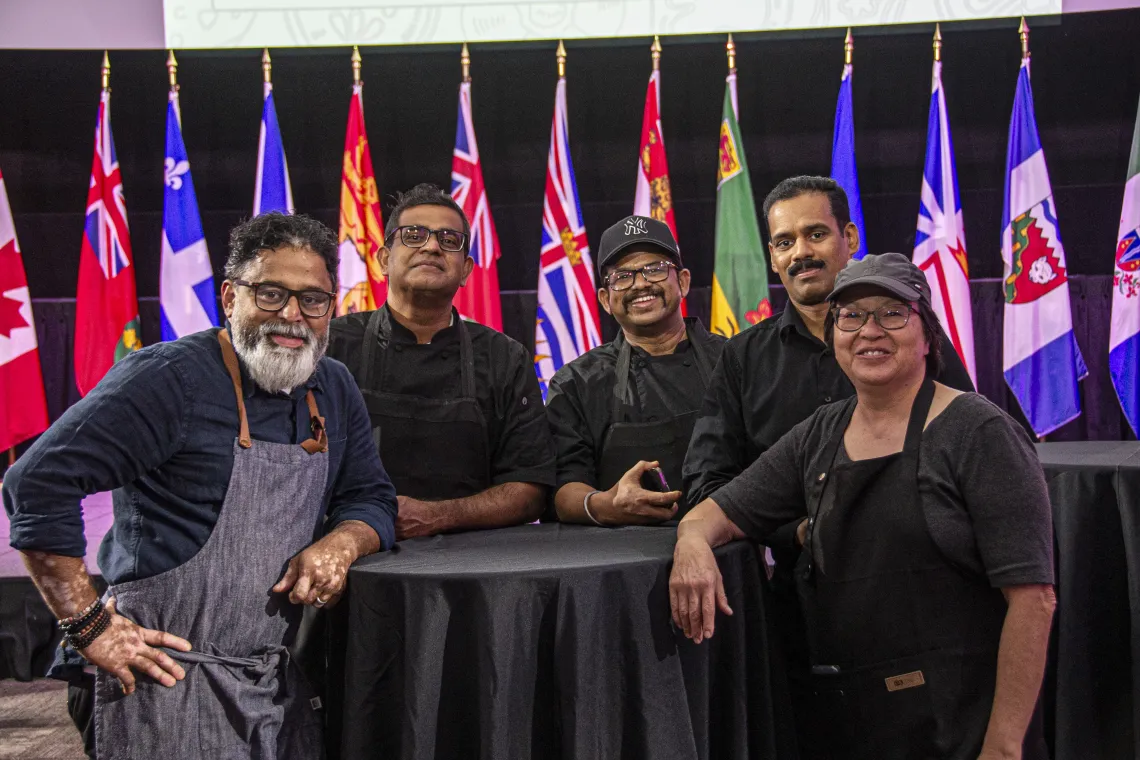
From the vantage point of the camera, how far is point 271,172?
498cm

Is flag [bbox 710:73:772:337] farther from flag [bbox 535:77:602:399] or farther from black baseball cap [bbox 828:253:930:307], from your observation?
black baseball cap [bbox 828:253:930:307]

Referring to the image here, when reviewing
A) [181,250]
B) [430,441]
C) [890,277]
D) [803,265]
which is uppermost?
[181,250]

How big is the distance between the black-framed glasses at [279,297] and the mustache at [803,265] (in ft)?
4.00

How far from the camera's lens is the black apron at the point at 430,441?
2.43m

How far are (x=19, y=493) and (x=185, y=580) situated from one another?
304 millimetres

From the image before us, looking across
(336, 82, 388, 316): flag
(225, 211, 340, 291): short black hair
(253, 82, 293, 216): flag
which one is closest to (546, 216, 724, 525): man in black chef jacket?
(225, 211, 340, 291): short black hair

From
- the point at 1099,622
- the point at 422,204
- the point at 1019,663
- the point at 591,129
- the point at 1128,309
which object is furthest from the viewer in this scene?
the point at 591,129

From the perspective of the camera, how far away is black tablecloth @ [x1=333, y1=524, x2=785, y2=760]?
1.61 meters

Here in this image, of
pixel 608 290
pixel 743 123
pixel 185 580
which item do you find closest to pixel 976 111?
pixel 743 123

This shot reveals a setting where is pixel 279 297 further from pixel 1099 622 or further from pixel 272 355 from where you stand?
pixel 1099 622

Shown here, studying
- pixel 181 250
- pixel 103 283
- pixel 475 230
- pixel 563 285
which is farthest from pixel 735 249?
pixel 103 283

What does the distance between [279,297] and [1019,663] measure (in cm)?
150

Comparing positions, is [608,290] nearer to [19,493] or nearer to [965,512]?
[965,512]

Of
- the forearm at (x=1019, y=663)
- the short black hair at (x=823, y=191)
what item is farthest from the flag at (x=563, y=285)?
the forearm at (x=1019, y=663)
